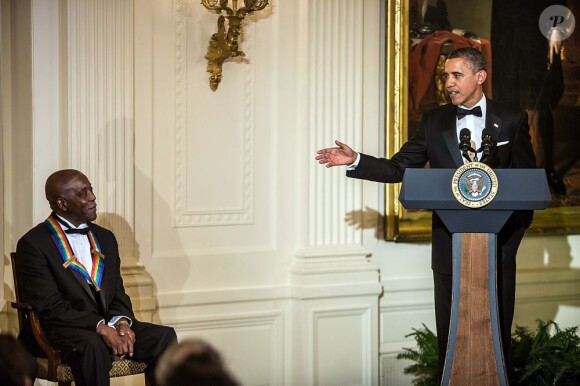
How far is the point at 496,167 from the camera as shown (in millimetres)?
5332

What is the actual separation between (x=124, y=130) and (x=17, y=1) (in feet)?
3.21

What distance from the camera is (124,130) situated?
613 centimetres

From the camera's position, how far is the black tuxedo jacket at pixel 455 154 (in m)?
5.31

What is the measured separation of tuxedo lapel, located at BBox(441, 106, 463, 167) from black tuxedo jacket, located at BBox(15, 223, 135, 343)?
1958mm

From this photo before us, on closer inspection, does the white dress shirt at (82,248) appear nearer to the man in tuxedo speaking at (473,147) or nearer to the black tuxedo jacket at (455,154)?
the man in tuxedo speaking at (473,147)

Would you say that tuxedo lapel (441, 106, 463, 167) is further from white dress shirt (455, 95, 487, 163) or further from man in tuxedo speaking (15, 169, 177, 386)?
man in tuxedo speaking (15, 169, 177, 386)

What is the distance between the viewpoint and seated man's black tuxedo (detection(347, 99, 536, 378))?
209 inches

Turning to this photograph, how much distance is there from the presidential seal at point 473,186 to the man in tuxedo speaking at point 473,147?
1.29 feet

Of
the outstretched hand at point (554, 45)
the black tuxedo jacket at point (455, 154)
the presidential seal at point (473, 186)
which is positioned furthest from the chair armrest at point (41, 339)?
the outstretched hand at point (554, 45)

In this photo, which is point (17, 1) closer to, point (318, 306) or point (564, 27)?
point (318, 306)

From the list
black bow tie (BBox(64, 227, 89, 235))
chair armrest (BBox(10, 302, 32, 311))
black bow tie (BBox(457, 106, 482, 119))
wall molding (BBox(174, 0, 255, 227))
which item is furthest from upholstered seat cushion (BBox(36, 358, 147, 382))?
black bow tie (BBox(457, 106, 482, 119))

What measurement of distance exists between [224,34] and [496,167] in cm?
201

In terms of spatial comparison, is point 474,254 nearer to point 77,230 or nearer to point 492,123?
point 492,123

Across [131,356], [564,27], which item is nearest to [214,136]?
[131,356]
